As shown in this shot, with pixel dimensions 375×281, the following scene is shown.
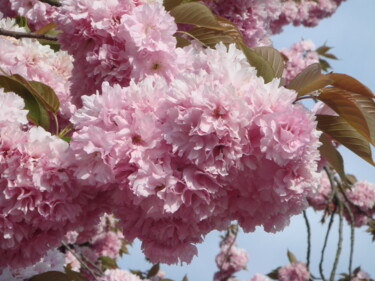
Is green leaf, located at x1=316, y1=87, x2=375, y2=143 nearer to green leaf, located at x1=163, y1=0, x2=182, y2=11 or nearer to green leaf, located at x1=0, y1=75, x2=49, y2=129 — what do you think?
green leaf, located at x1=163, y1=0, x2=182, y2=11

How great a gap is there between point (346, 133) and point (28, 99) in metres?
0.87

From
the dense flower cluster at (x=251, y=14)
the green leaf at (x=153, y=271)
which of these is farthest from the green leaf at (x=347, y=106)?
the green leaf at (x=153, y=271)

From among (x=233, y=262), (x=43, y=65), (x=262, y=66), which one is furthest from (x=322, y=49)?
(x=262, y=66)

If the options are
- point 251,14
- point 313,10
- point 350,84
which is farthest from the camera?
point 313,10

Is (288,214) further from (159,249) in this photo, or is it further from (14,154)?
(14,154)

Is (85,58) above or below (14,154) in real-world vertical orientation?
above

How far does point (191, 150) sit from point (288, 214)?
1.11 ft

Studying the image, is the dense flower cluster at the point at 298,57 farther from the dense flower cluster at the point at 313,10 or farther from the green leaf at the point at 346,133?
the green leaf at the point at 346,133

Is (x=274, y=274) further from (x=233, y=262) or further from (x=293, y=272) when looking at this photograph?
(x=233, y=262)

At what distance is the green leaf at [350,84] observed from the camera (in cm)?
134

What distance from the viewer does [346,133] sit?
1.37 meters

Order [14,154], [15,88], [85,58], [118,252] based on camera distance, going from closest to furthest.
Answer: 1. [14,154]
2. [15,88]
3. [85,58]
4. [118,252]

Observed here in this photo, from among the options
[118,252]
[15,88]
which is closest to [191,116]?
[15,88]

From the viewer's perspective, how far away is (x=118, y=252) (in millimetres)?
6426
